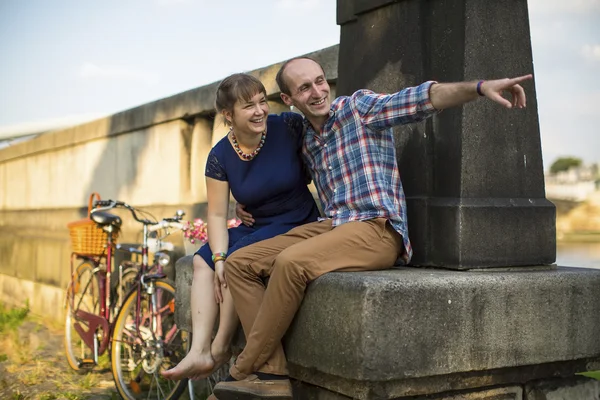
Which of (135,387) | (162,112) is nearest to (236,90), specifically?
(135,387)

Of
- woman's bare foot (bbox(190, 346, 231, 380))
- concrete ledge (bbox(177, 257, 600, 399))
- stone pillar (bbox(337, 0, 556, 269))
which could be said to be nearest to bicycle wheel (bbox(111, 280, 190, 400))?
woman's bare foot (bbox(190, 346, 231, 380))

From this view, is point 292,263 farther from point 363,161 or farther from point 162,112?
point 162,112

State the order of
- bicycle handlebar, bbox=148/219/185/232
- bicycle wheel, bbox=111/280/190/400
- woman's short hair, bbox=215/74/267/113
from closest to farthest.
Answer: woman's short hair, bbox=215/74/267/113 < bicycle wheel, bbox=111/280/190/400 < bicycle handlebar, bbox=148/219/185/232

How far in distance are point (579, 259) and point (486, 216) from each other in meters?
0.55

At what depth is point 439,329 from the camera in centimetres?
293

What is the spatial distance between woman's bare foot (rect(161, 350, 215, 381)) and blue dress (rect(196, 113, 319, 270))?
41 centimetres

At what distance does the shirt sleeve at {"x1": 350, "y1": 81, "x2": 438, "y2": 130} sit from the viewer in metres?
3.07

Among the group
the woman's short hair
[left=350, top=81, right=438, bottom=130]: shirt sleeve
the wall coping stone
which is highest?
the wall coping stone

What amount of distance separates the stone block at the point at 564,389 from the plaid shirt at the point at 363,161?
2.40 ft

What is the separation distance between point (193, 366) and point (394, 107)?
147 cm

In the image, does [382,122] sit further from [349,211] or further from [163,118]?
[163,118]

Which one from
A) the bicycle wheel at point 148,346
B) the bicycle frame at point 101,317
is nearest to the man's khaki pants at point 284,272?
the bicycle wheel at point 148,346

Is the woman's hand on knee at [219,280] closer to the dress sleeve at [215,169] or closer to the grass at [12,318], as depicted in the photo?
the dress sleeve at [215,169]

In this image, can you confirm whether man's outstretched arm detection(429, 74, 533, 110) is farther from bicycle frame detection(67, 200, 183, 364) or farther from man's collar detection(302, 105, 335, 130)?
bicycle frame detection(67, 200, 183, 364)
